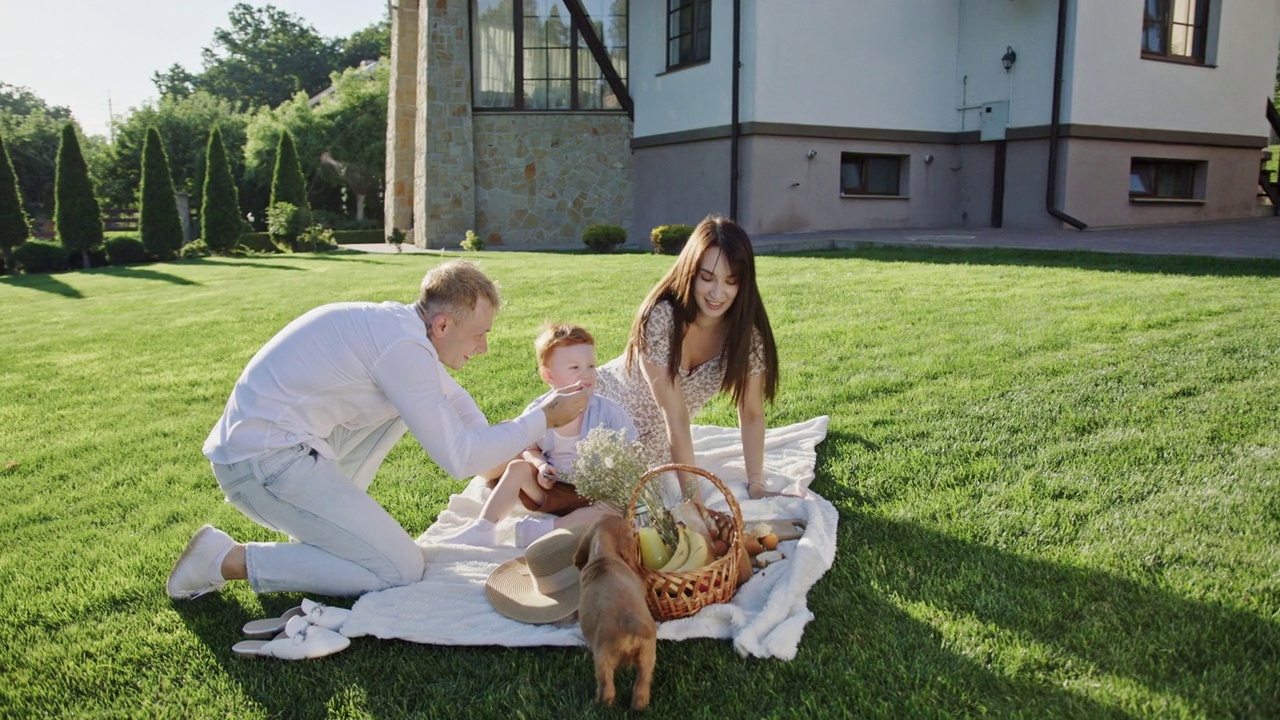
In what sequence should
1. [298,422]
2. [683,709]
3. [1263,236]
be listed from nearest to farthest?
[683,709] → [298,422] → [1263,236]

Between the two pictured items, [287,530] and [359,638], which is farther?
[287,530]

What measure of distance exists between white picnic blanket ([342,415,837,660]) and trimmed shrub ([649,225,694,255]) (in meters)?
9.74

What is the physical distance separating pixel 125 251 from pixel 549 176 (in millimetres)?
9726

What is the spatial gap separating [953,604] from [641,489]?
99 centimetres

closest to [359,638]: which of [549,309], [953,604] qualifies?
[953,604]

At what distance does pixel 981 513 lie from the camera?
324 cm

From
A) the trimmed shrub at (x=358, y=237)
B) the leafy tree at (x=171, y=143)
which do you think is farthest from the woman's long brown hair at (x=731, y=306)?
the leafy tree at (x=171, y=143)

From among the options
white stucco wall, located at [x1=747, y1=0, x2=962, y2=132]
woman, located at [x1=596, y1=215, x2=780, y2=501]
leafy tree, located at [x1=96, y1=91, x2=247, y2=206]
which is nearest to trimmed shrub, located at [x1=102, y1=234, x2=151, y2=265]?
white stucco wall, located at [x1=747, y1=0, x2=962, y2=132]

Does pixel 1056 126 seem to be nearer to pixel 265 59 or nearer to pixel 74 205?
pixel 74 205

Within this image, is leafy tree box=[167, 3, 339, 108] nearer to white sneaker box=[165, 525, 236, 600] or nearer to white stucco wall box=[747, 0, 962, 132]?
white stucco wall box=[747, 0, 962, 132]

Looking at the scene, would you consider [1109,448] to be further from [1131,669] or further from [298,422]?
[298,422]

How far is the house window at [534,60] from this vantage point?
17.8 meters

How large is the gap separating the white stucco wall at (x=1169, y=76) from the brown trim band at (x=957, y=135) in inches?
4.9

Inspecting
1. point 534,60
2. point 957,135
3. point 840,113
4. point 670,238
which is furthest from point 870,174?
point 534,60
